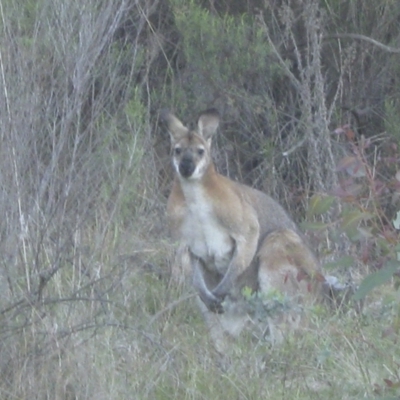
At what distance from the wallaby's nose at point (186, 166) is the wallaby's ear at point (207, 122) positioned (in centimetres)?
27

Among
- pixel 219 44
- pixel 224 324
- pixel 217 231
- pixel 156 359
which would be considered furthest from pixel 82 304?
pixel 219 44

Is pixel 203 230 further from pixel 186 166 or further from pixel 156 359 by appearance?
pixel 156 359

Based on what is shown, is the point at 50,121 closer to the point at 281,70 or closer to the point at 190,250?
the point at 190,250

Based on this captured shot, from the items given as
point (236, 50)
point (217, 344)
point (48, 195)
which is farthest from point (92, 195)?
point (236, 50)

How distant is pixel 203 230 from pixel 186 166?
447mm

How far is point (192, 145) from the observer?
24.0 feet

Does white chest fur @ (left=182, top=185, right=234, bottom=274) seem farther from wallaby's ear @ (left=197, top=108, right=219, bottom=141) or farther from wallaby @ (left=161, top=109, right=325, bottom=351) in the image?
wallaby's ear @ (left=197, top=108, right=219, bottom=141)

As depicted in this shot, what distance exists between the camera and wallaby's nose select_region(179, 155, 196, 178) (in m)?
7.20

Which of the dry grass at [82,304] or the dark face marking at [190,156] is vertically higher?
the dry grass at [82,304]

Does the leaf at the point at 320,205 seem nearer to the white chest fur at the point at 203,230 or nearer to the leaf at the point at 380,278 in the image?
the leaf at the point at 380,278

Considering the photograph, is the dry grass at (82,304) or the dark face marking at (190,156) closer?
the dry grass at (82,304)

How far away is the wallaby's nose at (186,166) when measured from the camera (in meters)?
7.20

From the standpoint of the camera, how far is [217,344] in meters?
5.96

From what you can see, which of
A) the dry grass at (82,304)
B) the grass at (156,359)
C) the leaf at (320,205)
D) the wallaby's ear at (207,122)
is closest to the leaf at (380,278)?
the leaf at (320,205)
